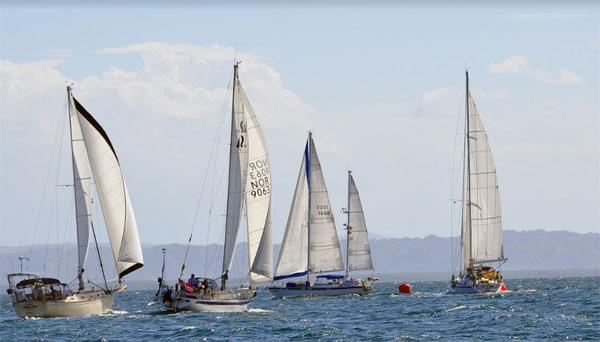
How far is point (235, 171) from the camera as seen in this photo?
203 feet

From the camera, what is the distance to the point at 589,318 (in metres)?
56.8

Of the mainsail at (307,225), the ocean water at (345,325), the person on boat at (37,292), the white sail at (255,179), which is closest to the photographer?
the ocean water at (345,325)

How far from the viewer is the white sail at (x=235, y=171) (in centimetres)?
6119

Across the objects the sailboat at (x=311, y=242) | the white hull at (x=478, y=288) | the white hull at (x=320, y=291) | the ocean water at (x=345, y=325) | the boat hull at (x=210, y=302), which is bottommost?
the ocean water at (x=345, y=325)

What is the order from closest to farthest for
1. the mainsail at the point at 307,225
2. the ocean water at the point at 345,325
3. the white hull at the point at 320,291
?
the ocean water at the point at 345,325
the mainsail at the point at 307,225
the white hull at the point at 320,291

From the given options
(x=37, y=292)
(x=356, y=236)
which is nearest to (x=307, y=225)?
(x=356, y=236)

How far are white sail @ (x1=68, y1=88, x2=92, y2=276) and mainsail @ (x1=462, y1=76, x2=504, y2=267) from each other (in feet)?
106

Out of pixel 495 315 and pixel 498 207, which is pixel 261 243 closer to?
pixel 495 315

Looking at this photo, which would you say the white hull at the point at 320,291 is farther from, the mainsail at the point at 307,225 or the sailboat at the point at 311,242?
the mainsail at the point at 307,225

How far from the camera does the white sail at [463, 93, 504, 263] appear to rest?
8306 cm

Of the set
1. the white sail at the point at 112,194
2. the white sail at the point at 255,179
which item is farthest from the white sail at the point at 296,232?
the white sail at the point at 112,194

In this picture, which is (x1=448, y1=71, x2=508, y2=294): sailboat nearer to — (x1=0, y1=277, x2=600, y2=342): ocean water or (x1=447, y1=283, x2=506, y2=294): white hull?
(x1=447, y1=283, x2=506, y2=294): white hull

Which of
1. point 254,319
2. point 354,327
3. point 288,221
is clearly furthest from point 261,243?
point 288,221

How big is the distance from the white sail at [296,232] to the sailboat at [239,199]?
24.6 meters
